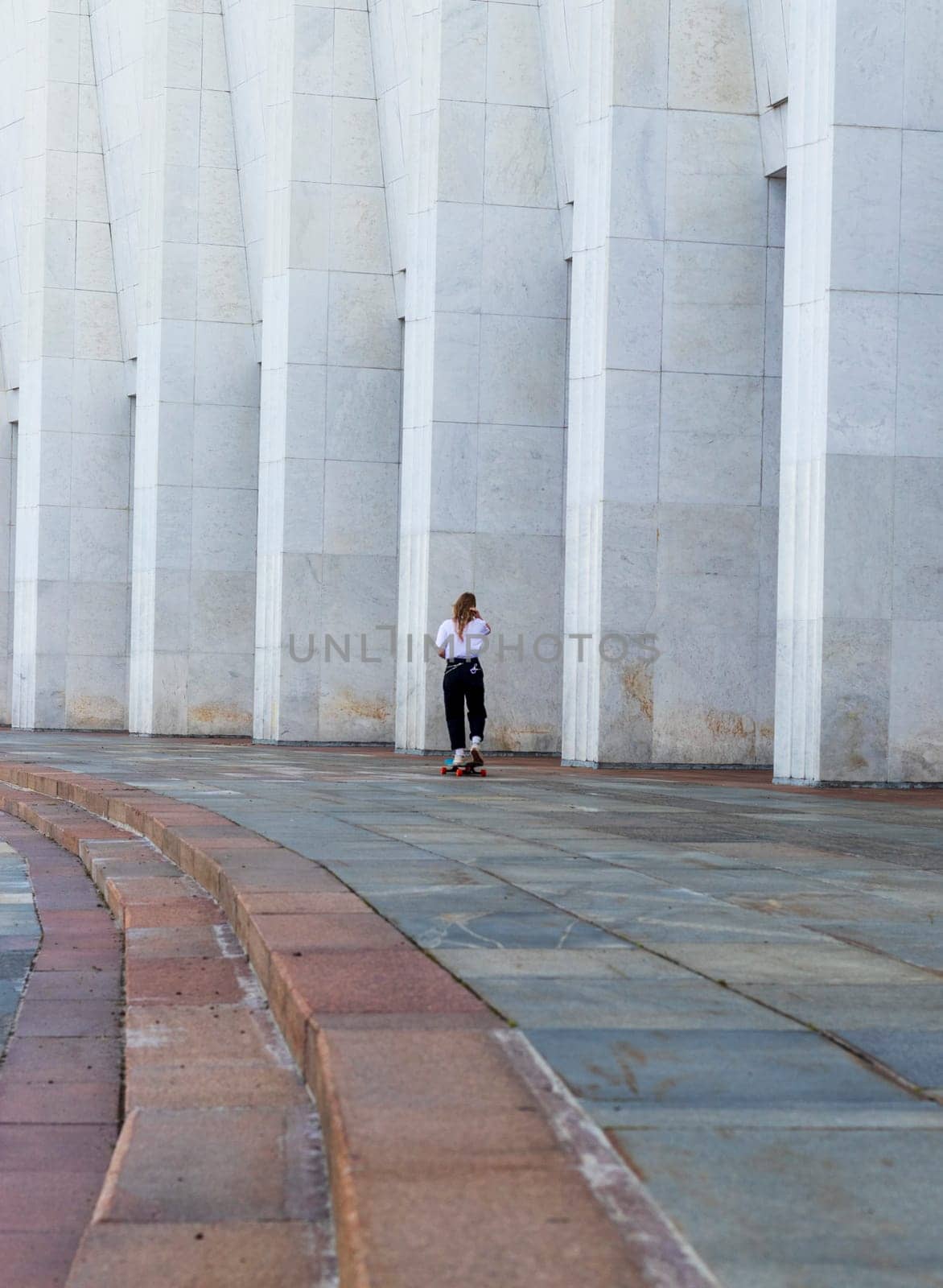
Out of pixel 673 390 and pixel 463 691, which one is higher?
pixel 673 390

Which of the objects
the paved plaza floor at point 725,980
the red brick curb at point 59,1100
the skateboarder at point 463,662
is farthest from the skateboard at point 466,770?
the red brick curb at point 59,1100

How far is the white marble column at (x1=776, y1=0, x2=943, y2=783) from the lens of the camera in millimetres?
15516

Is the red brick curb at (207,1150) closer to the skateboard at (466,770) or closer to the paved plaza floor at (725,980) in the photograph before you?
the paved plaza floor at (725,980)

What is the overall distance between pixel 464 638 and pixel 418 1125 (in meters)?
14.4

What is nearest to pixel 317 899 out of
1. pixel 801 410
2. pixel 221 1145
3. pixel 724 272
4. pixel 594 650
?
pixel 221 1145

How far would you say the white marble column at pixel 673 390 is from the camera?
19.3 metres

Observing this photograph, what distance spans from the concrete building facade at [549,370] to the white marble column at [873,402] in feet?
0.09

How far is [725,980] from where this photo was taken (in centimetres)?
515

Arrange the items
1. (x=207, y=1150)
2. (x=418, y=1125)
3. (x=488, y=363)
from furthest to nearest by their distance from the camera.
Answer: (x=488, y=363)
(x=207, y=1150)
(x=418, y=1125)

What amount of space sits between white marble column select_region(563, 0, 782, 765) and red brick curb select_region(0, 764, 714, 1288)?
42.1ft

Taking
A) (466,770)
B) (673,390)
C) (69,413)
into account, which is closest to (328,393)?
(673,390)

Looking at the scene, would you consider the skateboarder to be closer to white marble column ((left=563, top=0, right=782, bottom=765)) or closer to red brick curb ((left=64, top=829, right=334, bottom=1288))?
white marble column ((left=563, top=0, right=782, bottom=765))

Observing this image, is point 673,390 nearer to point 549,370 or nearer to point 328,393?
point 549,370

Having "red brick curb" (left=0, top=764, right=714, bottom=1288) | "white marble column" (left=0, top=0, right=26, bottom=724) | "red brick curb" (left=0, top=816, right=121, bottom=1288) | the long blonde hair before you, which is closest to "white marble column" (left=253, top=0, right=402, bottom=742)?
the long blonde hair
